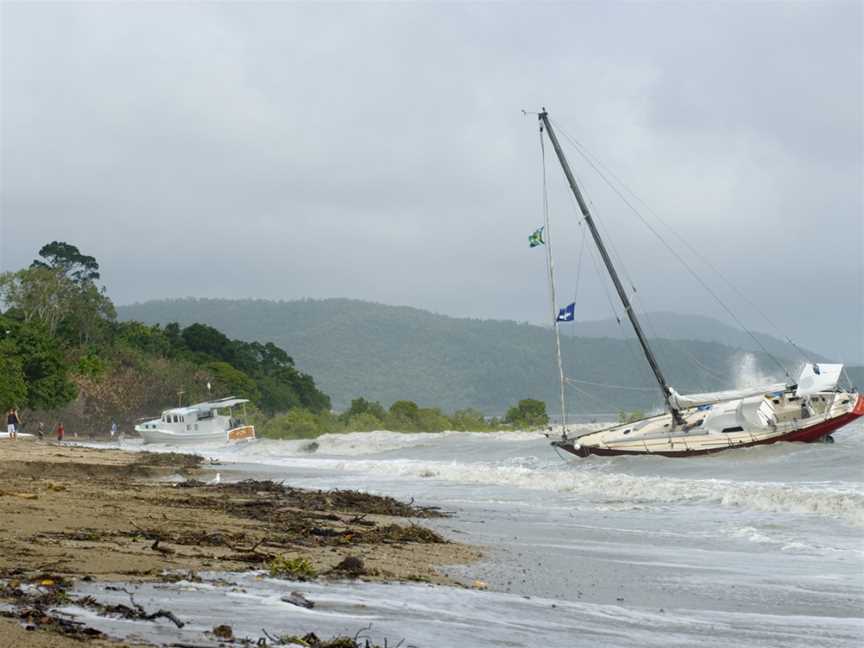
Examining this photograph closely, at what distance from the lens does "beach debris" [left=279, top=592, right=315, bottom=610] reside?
754 cm

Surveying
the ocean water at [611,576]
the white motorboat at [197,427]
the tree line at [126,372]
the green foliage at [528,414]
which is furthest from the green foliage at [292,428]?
the ocean water at [611,576]

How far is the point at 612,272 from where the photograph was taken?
36.8 m

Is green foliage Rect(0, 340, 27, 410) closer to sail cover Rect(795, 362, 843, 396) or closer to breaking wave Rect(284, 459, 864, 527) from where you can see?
breaking wave Rect(284, 459, 864, 527)

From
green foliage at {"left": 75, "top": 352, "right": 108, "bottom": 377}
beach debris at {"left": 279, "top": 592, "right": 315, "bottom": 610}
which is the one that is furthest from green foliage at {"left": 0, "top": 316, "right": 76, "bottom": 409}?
beach debris at {"left": 279, "top": 592, "right": 315, "bottom": 610}

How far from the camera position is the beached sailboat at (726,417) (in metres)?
33.1

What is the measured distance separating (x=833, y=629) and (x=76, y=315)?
9035 cm

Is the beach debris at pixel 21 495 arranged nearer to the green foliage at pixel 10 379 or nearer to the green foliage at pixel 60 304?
the green foliage at pixel 10 379

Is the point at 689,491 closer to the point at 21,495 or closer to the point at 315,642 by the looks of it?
the point at 21,495

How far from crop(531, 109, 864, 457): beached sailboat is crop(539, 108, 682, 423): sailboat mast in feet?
0.12

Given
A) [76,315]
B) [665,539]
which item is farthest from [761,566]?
[76,315]

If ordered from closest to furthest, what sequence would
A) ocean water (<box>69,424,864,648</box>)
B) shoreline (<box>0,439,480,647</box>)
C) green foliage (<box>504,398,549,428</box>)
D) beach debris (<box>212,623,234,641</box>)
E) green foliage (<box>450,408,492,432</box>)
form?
beach debris (<box>212,623,234,641</box>) < ocean water (<box>69,424,864,648</box>) < shoreline (<box>0,439,480,647</box>) < green foliage (<box>450,408,492,432</box>) < green foliage (<box>504,398,549,428</box>)

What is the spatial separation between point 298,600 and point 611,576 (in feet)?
14.8

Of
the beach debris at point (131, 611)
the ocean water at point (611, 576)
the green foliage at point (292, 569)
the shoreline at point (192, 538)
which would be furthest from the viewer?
the green foliage at point (292, 569)

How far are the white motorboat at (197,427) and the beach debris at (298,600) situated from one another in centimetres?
5448
